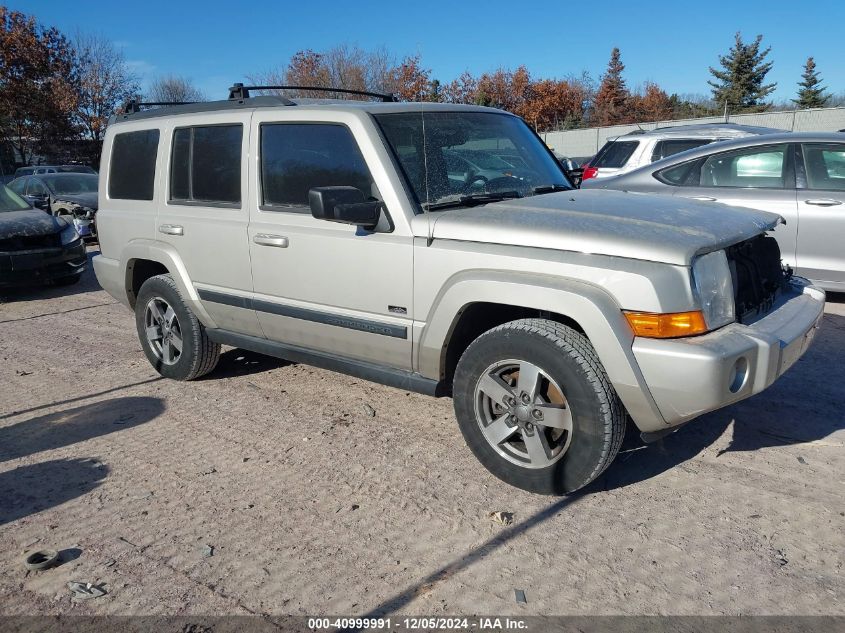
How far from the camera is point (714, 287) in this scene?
10.1 ft

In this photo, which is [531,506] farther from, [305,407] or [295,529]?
[305,407]

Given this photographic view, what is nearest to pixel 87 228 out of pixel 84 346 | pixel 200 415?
pixel 84 346

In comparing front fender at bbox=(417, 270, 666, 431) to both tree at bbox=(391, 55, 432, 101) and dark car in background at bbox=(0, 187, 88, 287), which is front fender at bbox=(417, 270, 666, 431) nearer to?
dark car in background at bbox=(0, 187, 88, 287)

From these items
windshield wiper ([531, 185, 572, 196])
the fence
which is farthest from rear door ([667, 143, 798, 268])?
the fence

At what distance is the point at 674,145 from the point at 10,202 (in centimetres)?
922

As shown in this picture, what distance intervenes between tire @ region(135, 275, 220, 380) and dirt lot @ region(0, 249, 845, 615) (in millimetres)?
273

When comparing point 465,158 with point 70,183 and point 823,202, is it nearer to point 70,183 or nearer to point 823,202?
point 823,202

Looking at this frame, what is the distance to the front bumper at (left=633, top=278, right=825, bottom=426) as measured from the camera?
9.31 ft

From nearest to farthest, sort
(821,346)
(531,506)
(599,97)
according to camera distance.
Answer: (531,506)
(821,346)
(599,97)

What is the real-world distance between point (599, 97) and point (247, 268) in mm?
53488

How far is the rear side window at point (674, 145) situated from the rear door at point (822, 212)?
10.1 ft

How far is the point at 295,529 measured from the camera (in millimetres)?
3186

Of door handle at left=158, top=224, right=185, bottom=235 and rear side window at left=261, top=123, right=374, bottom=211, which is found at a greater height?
rear side window at left=261, top=123, right=374, bottom=211

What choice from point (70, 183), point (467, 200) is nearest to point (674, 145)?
→ point (467, 200)
